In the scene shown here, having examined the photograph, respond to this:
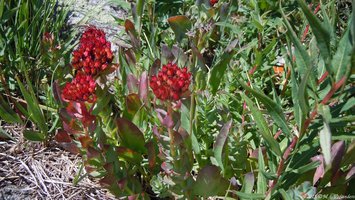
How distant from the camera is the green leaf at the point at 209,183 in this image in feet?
6.20

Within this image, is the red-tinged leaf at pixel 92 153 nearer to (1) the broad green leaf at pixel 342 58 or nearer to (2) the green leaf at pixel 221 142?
(2) the green leaf at pixel 221 142

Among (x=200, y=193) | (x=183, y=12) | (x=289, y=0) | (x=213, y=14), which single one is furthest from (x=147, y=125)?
(x=289, y=0)

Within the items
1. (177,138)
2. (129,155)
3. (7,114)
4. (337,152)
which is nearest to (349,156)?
(337,152)

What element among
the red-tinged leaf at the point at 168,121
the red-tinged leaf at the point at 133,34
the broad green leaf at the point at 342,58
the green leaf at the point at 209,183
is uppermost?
the broad green leaf at the point at 342,58

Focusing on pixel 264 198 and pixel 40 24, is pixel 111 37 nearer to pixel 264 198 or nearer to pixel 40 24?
pixel 40 24

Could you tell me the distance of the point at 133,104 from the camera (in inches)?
84.7

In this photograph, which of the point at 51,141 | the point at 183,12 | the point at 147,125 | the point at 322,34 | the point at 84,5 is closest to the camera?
the point at 322,34

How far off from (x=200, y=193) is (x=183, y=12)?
120 centimetres

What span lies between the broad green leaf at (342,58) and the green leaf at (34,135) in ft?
4.51

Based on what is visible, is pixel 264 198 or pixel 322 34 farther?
pixel 264 198

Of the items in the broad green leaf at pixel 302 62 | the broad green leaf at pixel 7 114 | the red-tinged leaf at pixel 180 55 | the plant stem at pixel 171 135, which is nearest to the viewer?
the broad green leaf at pixel 302 62

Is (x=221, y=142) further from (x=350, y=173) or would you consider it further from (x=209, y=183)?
(x=350, y=173)

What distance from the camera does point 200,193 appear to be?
1.99 m

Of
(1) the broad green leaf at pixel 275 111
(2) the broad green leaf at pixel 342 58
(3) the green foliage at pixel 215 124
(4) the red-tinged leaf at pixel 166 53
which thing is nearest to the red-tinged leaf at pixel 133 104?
(3) the green foliage at pixel 215 124
